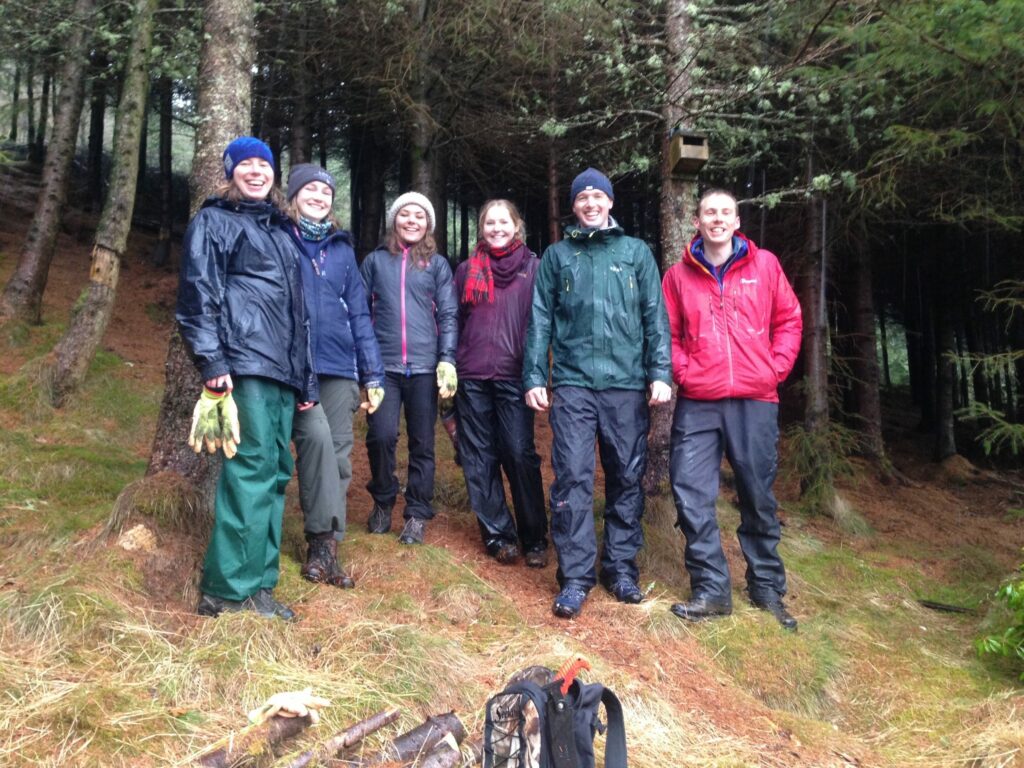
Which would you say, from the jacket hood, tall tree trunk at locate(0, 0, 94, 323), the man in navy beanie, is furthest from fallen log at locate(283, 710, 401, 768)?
tall tree trunk at locate(0, 0, 94, 323)

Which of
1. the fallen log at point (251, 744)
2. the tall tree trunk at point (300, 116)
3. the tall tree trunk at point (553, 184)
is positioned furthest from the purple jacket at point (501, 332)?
the tall tree trunk at point (300, 116)

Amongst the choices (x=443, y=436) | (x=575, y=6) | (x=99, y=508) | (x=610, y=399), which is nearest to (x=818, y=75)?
(x=575, y=6)

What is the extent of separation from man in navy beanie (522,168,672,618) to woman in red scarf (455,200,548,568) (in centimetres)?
36

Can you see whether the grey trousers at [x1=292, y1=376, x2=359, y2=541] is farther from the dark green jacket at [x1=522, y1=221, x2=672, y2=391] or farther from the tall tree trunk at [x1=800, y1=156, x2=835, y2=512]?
the tall tree trunk at [x1=800, y1=156, x2=835, y2=512]

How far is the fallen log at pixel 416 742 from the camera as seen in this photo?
319 centimetres

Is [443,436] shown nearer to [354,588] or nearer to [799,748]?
[354,588]

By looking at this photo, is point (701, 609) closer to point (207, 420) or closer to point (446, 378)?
point (446, 378)

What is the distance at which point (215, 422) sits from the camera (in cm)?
386

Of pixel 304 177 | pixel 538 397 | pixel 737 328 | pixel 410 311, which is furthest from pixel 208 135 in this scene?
pixel 737 328

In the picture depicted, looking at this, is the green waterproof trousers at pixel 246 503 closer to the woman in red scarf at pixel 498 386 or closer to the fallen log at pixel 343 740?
the fallen log at pixel 343 740

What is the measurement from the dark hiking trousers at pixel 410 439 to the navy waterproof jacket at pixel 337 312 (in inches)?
16.9

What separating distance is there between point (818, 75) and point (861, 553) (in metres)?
4.27

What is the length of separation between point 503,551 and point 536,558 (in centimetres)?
24

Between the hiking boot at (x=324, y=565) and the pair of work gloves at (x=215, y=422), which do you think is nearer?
the pair of work gloves at (x=215, y=422)
